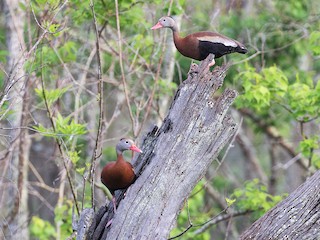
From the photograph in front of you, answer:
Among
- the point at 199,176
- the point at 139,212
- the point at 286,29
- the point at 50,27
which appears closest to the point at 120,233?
the point at 139,212

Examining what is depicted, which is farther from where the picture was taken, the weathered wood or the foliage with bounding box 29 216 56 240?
the foliage with bounding box 29 216 56 240

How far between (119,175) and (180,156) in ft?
1.38

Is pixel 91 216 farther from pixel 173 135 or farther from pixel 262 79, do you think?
pixel 262 79

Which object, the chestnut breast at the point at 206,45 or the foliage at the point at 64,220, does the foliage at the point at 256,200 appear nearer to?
the foliage at the point at 64,220

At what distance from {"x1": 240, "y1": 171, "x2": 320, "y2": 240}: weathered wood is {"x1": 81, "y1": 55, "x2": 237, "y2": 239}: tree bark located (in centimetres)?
56

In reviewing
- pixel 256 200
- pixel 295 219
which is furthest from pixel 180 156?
pixel 256 200

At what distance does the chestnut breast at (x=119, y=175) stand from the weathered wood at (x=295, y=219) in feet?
2.79

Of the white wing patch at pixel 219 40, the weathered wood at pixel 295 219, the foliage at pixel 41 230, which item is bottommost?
the weathered wood at pixel 295 219

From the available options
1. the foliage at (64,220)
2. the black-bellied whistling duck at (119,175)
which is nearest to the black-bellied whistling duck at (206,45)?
the black-bellied whistling duck at (119,175)

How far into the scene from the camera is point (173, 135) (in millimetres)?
5176

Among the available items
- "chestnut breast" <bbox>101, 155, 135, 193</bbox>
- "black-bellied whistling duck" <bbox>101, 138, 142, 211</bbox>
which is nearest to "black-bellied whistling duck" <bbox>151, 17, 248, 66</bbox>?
"black-bellied whistling duck" <bbox>101, 138, 142, 211</bbox>

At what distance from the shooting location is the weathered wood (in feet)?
16.8

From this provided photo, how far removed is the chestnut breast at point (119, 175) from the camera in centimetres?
520

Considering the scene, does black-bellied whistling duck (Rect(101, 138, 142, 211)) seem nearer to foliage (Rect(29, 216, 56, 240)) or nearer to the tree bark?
the tree bark
